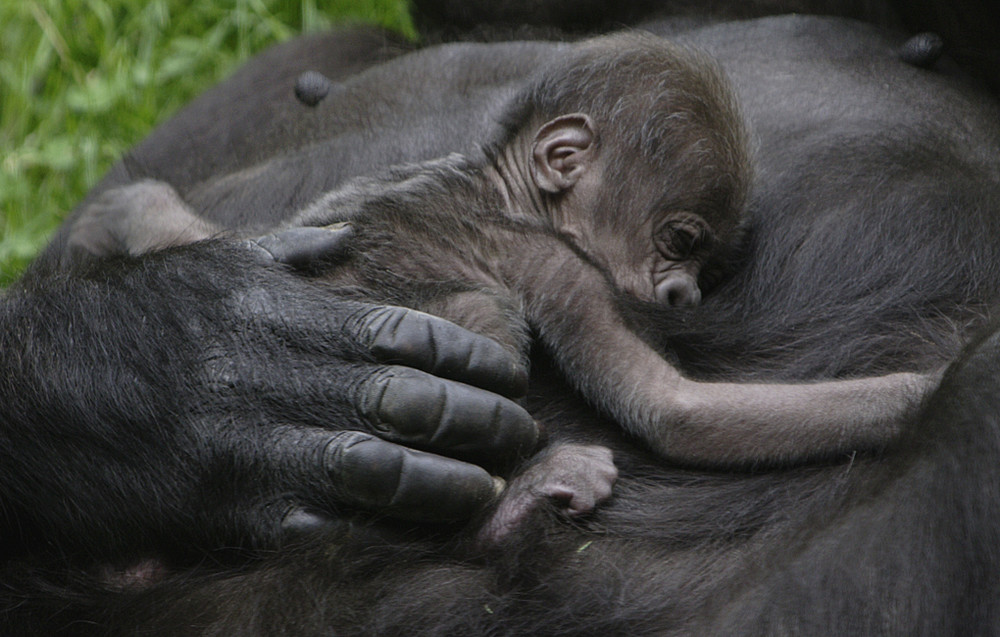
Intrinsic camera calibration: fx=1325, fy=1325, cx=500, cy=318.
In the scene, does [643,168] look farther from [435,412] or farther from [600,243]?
[435,412]

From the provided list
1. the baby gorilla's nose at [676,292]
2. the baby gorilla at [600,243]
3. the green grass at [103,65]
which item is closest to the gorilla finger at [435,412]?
the baby gorilla at [600,243]

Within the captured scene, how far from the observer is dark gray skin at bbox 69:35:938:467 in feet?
6.12

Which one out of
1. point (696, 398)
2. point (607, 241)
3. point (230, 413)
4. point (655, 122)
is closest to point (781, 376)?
point (696, 398)

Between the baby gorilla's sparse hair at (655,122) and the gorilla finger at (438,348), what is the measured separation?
0.50 m

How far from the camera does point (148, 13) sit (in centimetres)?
A: 427

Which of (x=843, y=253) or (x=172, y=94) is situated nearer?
(x=843, y=253)

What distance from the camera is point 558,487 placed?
184 centimetres

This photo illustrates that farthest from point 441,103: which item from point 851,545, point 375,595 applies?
point 851,545

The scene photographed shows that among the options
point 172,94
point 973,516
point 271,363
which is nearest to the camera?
point 973,516

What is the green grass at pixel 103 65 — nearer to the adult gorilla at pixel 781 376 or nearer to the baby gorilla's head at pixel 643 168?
the adult gorilla at pixel 781 376

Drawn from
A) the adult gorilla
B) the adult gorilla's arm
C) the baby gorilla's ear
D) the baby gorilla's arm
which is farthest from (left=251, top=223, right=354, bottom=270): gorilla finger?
the baby gorilla's ear

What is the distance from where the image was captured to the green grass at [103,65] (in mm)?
3932

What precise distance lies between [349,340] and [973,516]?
848 mm

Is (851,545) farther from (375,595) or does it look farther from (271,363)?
(271,363)
